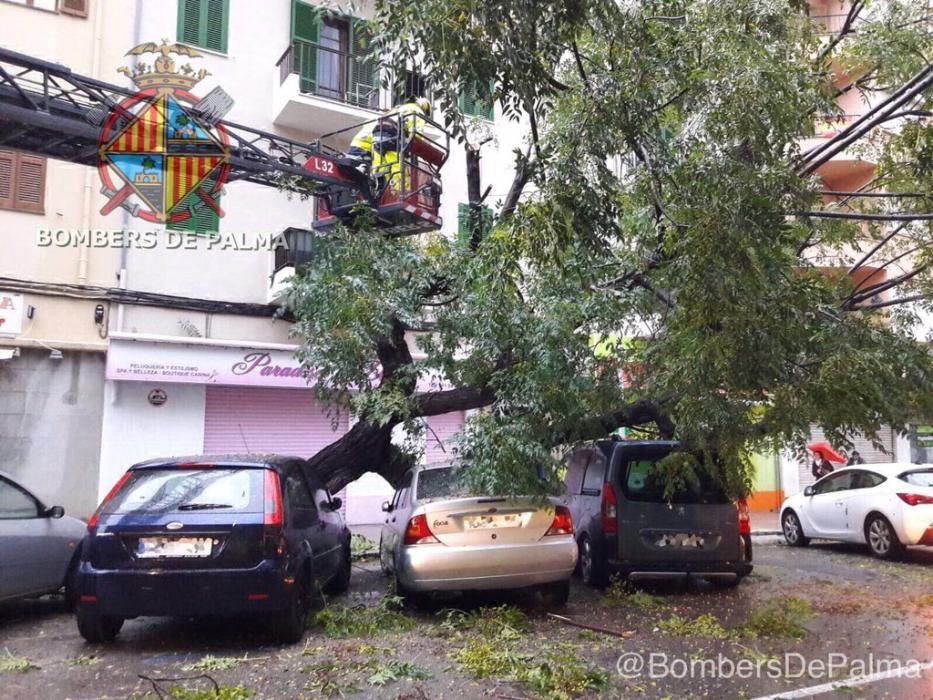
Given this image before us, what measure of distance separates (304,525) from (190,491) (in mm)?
1011

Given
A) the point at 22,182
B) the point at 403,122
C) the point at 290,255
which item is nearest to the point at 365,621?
the point at 403,122

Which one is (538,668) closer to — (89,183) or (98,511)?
(98,511)

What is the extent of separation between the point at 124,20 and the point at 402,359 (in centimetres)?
846

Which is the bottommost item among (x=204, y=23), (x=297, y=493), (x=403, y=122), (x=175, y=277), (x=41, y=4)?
(x=297, y=493)

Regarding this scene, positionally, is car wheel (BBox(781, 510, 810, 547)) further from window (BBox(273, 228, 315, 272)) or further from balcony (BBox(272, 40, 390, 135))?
balcony (BBox(272, 40, 390, 135))

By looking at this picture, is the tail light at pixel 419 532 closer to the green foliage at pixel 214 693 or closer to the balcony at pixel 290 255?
the green foliage at pixel 214 693

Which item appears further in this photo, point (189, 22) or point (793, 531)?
point (189, 22)

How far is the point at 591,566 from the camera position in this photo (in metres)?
8.28

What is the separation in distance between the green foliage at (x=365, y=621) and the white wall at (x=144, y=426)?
6.74 meters

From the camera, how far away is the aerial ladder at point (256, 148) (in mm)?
7508

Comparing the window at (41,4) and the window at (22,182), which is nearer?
the window at (22,182)

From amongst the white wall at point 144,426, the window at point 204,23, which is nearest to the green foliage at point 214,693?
the white wall at point 144,426

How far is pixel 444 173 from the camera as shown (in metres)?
15.5

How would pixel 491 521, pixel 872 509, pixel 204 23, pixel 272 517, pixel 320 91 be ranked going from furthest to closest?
pixel 320 91
pixel 204 23
pixel 872 509
pixel 491 521
pixel 272 517
